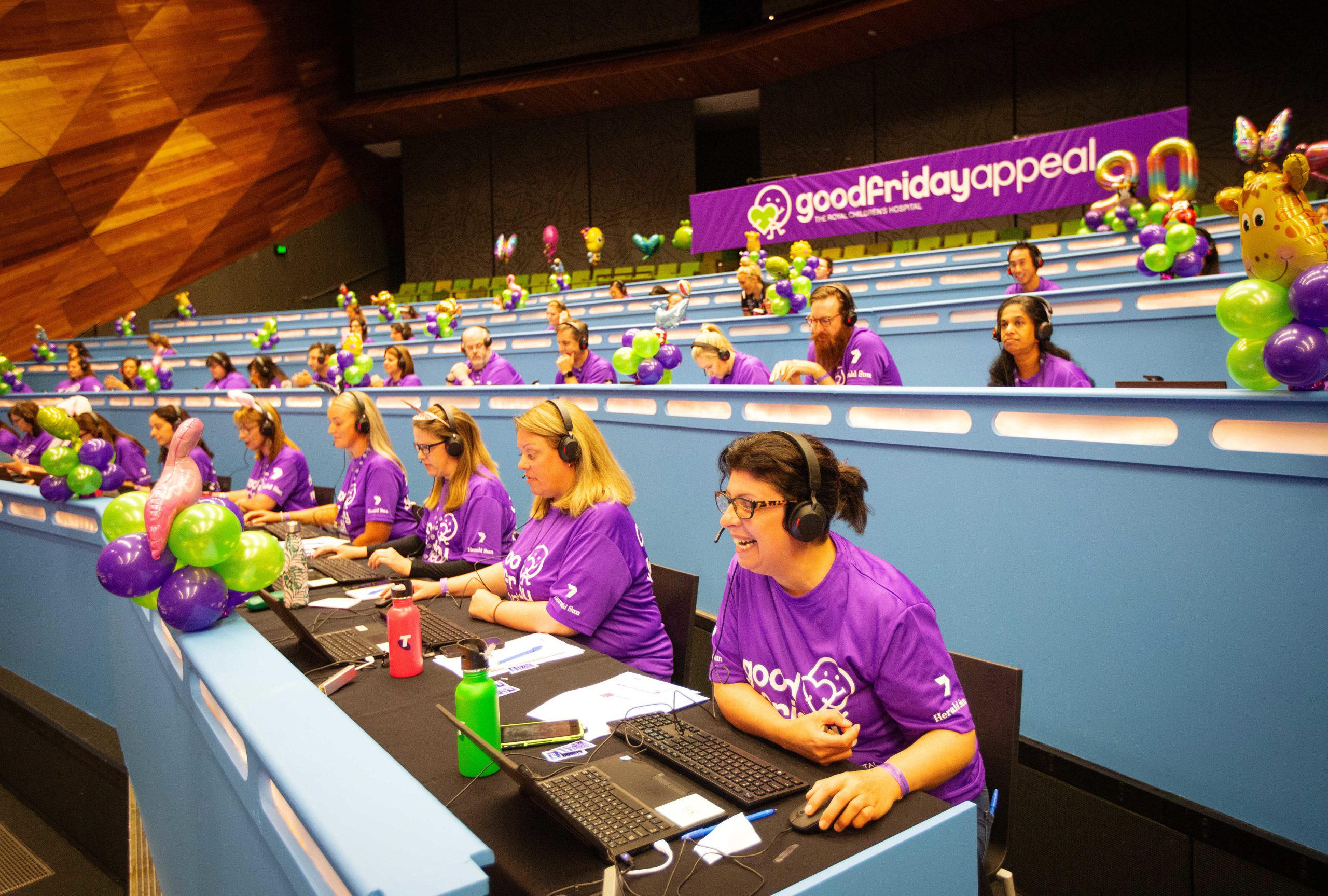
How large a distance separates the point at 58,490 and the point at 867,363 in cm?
311

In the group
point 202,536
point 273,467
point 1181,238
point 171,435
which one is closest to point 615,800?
point 202,536

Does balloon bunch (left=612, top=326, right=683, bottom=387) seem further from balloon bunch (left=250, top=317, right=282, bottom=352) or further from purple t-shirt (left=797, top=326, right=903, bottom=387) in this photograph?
balloon bunch (left=250, top=317, right=282, bottom=352)

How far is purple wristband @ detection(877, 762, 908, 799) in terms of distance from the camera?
3.96 feet

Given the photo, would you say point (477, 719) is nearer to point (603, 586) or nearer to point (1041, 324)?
point (603, 586)

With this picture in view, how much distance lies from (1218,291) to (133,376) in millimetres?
8923

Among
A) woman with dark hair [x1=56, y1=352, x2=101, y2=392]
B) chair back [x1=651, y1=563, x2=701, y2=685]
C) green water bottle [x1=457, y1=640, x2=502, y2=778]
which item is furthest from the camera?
woman with dark hair [x1=56, y1=352, x2=101, y2=392]

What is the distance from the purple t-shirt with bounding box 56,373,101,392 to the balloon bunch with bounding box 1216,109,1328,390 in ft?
28.9

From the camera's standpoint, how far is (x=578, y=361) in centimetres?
480

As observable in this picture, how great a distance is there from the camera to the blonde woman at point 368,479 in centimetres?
348

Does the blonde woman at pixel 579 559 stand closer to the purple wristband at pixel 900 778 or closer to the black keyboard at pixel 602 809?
the black keyboard at pixel 602 809

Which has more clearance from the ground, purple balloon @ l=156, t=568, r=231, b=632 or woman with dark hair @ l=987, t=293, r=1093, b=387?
woman with dark hair @ l=987, t=293, r=1093, b=387

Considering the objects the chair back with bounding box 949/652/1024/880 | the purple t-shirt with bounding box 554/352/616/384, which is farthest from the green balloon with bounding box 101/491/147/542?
the purple t-shirt with bounding box 554/352/616/384

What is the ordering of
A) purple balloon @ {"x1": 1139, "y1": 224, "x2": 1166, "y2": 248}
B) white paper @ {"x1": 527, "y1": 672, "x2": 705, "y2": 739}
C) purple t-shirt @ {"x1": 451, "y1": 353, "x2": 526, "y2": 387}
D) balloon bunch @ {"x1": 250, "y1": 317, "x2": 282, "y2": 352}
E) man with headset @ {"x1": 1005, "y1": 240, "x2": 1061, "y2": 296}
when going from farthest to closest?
balloon bunch @ {"x1": 250, "y1": 317, "x2": 282, "y2": 352}
purple t-shirt @ {"x1": 451, "y1": 353, "x2": 526, "y2": 387}
purple balloon @ {"x1": 1139, "y1": 224, "x2": 1166, "y2": 248}
man with headset @ {"x1": 1005, "y1": 240, "x2": 1061, "y2": 296}
white paper @ {"x1": 527, "y1": 672, "x2": 705, "y2": 739}

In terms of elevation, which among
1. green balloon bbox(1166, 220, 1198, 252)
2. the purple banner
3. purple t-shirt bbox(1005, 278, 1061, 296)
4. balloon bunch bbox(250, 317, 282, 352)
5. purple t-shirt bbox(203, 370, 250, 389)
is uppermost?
the purple banner
